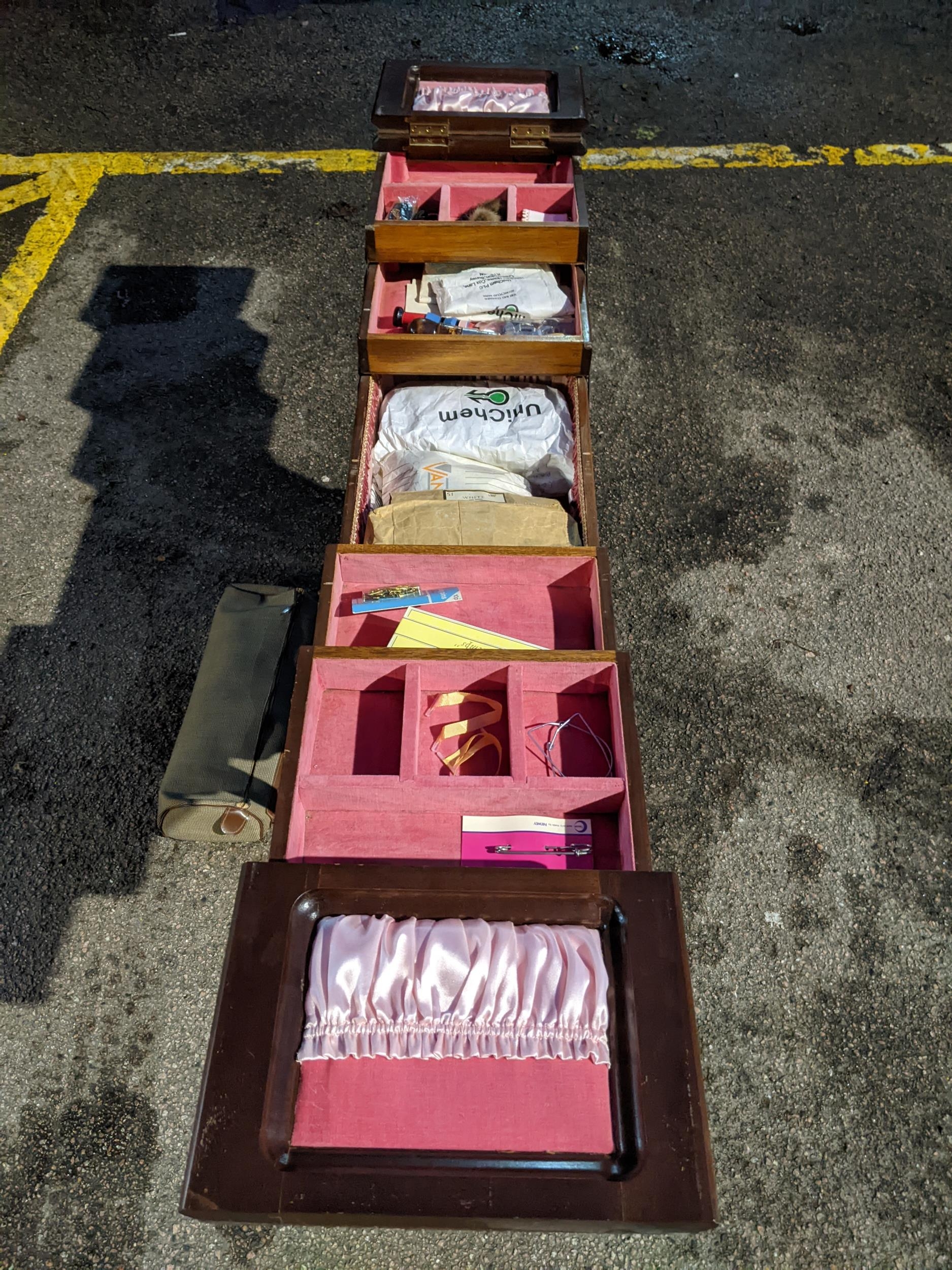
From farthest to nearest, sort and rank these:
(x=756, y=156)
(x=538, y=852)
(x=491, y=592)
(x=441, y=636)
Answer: (x=756, y=156) → (x=491, y=592) → (x=441, y=636) → (x=538, y=852)

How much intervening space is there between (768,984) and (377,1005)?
7.43 feet

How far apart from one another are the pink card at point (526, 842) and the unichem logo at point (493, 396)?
81.0 inches

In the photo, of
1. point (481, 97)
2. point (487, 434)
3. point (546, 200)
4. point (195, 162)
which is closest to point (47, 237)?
point (195, 162)

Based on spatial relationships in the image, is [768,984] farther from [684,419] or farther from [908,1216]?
[684,419]

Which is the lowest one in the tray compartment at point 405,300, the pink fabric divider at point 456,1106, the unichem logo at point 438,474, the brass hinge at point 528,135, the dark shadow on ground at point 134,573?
the dark shadow on ground at point 134,573

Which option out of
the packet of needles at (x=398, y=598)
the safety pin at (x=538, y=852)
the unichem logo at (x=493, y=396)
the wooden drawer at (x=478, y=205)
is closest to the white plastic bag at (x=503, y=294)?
the wooden drawer at (x=478, y=205)

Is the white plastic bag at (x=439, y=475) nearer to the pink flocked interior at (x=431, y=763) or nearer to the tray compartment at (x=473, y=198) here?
the pink flocked interior at (x=431, y=763)

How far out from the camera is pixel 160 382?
545 cm

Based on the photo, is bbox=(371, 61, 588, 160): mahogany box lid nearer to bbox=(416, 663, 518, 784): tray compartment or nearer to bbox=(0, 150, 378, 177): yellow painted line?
bbox=(0, 150, 378, 177): yellow painted line

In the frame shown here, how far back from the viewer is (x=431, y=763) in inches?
104

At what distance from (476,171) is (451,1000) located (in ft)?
14.3

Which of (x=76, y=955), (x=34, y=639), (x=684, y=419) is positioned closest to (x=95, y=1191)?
(x=76, y=955)

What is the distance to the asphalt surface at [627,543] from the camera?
122 inches

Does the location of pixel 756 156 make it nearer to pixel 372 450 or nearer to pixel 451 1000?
pixel 372 450
